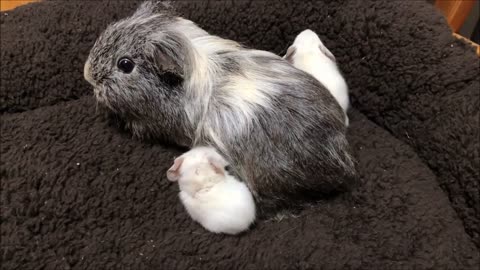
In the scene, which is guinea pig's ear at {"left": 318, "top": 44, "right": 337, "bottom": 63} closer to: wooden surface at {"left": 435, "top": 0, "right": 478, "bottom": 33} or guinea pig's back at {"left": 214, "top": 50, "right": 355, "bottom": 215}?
Answer: guinea pig's back at {"left": 214, "top": 50, "right": 355, "bottom": 215}

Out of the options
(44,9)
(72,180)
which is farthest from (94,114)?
(44,9)

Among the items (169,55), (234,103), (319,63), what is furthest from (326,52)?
(169,55)

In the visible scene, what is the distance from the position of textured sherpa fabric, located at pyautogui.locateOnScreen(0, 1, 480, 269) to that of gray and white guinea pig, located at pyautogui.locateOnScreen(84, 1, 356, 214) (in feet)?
0.46

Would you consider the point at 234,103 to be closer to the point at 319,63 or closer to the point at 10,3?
the point at 319,63

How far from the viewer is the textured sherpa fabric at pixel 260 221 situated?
1368mm

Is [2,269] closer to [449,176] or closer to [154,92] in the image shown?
[154,92]

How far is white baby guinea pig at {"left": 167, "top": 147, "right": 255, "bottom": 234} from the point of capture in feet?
4.40

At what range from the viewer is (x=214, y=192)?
1.35m

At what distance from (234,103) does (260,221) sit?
0.35m

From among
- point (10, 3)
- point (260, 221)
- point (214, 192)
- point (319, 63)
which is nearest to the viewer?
point (214, 192)

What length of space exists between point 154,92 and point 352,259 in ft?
2.35

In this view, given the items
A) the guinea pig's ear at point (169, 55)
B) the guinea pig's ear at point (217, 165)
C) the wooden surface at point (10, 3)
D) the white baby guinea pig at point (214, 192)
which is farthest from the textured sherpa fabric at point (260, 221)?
the wooden surface at point (10, 3)

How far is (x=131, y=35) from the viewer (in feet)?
4.74

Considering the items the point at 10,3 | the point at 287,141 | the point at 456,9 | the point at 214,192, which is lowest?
the point at 10,3
